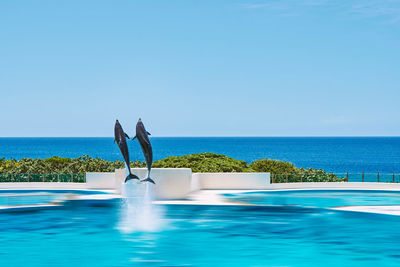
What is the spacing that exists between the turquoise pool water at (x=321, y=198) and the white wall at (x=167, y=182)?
2.11 metres

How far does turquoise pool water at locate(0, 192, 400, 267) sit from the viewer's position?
1297cm

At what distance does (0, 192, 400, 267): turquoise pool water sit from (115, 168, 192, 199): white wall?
3.59m

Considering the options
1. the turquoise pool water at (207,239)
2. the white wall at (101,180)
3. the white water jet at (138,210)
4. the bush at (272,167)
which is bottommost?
the turquoise pool water at (207,239)

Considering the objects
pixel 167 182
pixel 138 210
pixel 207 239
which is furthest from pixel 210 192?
pixel 207 239

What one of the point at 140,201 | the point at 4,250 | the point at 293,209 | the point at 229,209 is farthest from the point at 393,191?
the point at 4,250

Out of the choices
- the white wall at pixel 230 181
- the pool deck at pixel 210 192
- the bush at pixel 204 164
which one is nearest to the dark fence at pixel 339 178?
the pool deck at pixel 210 192

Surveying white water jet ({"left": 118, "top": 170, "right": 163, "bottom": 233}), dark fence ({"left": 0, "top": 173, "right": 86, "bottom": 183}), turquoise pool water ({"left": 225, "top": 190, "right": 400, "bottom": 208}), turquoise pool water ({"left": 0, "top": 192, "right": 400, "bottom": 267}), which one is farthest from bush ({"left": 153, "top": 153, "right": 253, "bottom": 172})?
turquoise pool water ({"left": 0, "top": 192, "right": 400, "bottom": 267})

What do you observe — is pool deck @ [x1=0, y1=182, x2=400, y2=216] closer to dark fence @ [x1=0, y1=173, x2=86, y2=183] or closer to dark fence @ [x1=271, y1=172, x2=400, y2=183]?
dark fence @ [x1=0, y1=173, x2=86, y2=183]

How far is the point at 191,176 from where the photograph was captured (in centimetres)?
2606

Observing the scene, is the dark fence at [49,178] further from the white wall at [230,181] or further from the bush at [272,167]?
the bush at [272,167]

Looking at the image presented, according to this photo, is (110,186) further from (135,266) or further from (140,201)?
(135,266)

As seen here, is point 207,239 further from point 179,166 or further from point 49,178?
point 179,166

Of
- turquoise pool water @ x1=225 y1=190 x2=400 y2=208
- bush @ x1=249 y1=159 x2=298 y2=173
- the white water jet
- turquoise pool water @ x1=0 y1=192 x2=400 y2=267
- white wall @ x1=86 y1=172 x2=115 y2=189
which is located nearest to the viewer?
turquoise pool water @ x1=0 y1=192 x2=400 y2=267

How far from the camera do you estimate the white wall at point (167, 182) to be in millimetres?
24281
